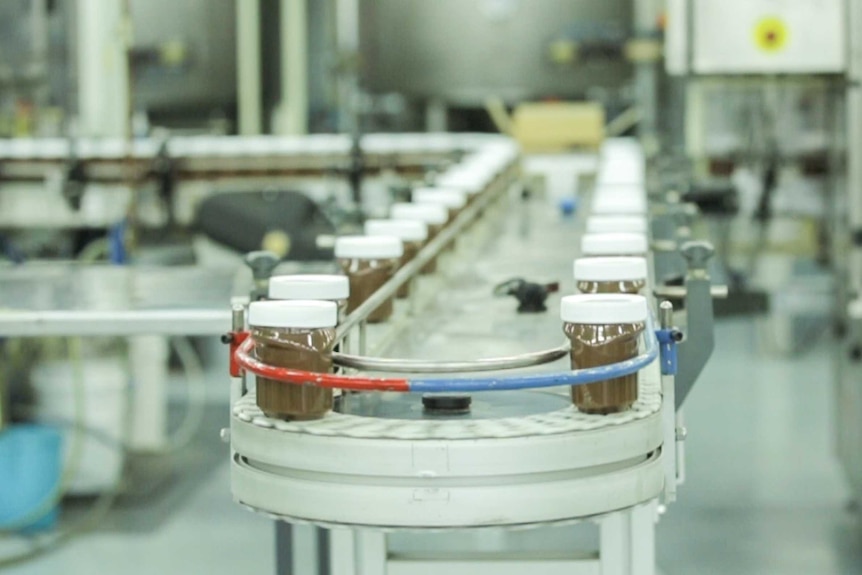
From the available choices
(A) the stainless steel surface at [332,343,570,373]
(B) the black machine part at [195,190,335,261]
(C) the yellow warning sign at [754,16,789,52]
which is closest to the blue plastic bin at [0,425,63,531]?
(B) the black machine part at [195,190,335,261]

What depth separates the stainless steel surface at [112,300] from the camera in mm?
1955

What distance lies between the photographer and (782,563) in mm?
3229

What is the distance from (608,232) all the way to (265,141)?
2528mm

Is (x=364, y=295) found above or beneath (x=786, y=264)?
above

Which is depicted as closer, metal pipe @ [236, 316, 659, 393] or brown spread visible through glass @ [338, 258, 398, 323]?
metal pipe @ [236, 316, 659, 393]

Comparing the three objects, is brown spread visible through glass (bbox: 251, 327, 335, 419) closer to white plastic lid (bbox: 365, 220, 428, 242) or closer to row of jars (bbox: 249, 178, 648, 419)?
row of jars (bbox: 249, 178, 648, 419)

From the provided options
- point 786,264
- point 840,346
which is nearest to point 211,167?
point 840,346

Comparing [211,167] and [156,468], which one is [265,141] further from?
[156,468]

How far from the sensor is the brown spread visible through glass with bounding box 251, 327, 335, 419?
1.11m

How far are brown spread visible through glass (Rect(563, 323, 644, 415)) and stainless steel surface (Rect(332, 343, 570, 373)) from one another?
5 centimetres

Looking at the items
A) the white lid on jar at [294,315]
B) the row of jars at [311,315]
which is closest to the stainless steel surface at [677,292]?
the row of jars at [311,315]

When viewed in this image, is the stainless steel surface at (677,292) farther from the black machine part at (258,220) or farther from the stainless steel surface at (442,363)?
the black machine part at (258,220)

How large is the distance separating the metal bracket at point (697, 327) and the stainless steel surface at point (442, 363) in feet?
0.97

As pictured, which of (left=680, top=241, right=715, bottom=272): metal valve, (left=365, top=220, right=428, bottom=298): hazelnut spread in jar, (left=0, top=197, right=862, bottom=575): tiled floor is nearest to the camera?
(left=680, top=241, right=715, bottom=272): metal valve
